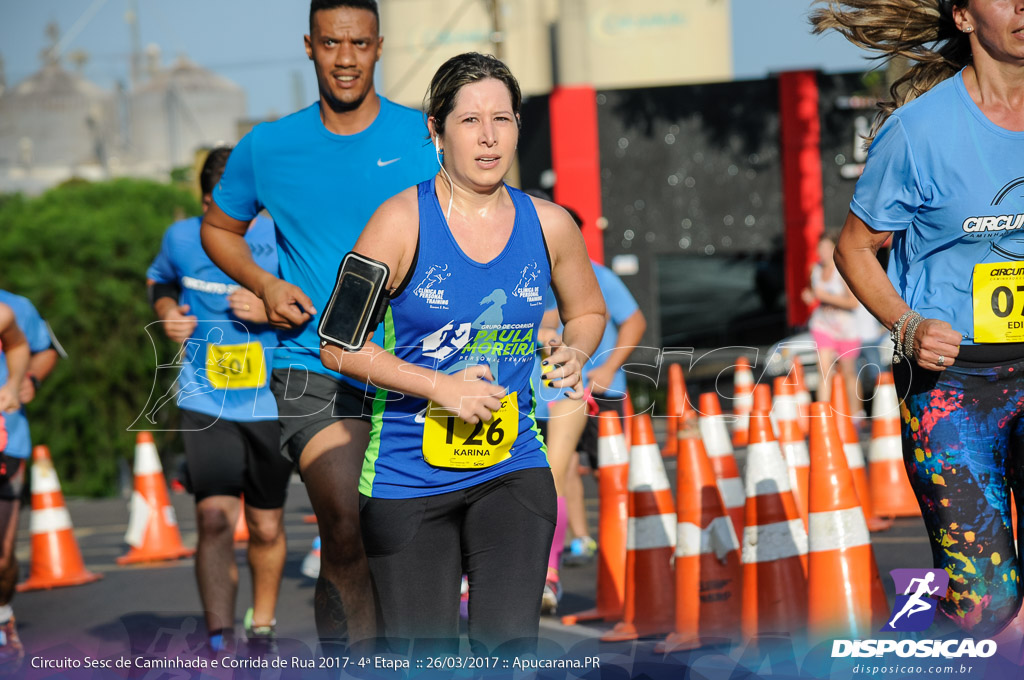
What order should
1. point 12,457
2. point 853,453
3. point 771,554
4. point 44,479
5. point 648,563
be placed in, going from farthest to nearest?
point 44,479, point 853,453, point 12,457, point 648,563, point 771,554

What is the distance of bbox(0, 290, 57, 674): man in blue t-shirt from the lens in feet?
21.0

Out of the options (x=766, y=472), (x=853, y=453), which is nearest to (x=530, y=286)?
(x=766, y=472)

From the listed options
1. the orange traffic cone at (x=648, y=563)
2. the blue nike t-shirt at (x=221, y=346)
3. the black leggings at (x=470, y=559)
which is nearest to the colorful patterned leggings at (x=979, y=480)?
the black leggings at (x=470, y=559)

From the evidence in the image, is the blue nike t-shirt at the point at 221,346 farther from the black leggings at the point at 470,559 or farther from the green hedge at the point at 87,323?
the green hedge at the point at 87,323

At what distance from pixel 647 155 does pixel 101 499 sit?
12.4m

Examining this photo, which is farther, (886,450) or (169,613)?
(886,450)

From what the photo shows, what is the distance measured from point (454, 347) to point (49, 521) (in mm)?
6501

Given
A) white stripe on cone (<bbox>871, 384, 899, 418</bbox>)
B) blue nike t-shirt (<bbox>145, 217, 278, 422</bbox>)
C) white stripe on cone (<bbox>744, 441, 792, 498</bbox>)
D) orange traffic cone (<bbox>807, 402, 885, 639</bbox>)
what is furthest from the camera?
white stripe on cone (<bbox>871, 384, 899, 418</bbox>)

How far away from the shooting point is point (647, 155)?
22.6m

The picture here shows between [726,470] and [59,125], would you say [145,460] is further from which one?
[59,125]

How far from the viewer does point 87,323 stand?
13109 mm

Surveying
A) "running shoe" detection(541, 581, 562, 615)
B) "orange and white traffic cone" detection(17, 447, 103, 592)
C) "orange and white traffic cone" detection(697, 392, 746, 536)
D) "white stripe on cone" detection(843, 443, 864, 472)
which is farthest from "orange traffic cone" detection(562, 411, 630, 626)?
"orange and white traffic cone" detection(17, 447, 103, 592)

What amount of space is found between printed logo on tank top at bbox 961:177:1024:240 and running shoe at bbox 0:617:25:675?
181 inches

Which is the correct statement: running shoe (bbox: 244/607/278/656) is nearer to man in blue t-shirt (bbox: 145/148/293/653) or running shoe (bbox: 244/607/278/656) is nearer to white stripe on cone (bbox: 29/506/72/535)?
man in blue t-shirt (bbox: 145/148/293/653)
